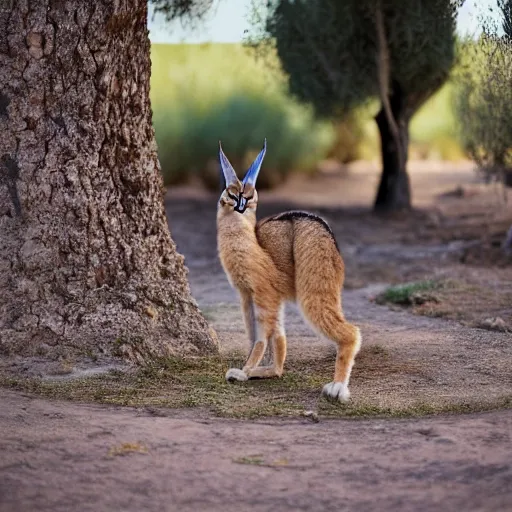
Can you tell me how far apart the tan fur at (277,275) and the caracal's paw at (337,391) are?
248 millimetres

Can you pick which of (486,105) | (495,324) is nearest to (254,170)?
(495,324)

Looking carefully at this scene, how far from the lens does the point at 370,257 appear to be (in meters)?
12.8

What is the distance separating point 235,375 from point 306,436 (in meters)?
1.27

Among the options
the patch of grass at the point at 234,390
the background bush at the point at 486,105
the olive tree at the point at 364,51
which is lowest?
the patch of grass at the point at 234,390

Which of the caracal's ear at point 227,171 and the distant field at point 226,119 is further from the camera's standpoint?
the distant field at point 226,119

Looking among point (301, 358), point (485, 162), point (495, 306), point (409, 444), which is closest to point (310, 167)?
point (485, 162)

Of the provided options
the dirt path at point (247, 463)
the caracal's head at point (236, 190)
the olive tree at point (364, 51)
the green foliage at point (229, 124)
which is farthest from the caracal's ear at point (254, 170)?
the green foliage at point (229, 124)

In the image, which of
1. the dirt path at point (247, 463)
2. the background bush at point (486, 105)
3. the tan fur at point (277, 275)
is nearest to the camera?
the dirt path at point (247, 463)

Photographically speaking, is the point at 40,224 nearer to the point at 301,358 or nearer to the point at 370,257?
the point at 301,358

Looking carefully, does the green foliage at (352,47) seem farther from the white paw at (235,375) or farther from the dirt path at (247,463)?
the dirt path at (247,463)

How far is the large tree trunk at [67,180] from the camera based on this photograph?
21.1 feet

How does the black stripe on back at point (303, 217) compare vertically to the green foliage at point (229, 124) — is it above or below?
below

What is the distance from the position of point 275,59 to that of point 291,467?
11.5m

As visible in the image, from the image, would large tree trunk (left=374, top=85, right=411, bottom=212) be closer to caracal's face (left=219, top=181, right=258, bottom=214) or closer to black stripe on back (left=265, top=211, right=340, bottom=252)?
black stripe on back (left=265, top=211, right=340, bottom=252)
